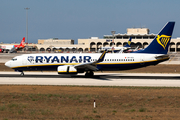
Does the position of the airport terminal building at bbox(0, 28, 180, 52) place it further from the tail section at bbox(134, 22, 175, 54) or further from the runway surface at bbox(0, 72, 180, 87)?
the runway surface at bbox(0, 72, 180, 87)

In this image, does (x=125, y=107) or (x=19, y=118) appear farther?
(x=125, y=107)

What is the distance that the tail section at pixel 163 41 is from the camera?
42.8m

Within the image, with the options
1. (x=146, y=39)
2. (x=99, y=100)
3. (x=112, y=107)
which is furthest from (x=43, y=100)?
(x=146, y=39)

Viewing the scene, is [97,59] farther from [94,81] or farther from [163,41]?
[163,41]

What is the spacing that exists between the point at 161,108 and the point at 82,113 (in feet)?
22.4

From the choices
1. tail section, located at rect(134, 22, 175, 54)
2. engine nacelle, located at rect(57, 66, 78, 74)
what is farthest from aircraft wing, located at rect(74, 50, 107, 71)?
tail section, located at rect(134, 22, 175, 54)

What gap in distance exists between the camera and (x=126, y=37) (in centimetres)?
18850

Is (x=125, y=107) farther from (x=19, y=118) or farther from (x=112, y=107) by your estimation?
(x=19, y=118)

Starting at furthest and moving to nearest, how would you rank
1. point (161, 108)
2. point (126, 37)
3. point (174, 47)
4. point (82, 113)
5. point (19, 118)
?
point (126, 37)
point (174, 47)
point (161, 108)
point (82, 113)
point (19, 118)

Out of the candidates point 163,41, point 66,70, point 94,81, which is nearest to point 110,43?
point 163,41

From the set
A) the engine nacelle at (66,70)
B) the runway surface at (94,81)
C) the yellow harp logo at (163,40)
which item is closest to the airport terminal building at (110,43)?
the yellow harp logo at (163,40)

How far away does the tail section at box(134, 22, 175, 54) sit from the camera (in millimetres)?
42781

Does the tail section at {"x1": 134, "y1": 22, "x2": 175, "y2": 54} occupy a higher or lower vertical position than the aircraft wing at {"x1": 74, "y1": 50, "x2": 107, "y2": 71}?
higher

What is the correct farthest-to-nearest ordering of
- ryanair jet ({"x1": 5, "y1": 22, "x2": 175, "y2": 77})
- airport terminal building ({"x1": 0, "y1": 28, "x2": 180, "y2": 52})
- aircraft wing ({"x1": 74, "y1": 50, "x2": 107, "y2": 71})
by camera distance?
airport terminal building ({"x1": 0, "y1": 28, "x2": 180, "y2": 52}), ryanair jet ({"x1": 5, "y1": 22, "x2": 175, "y2": 77}), aircraft wing ({"x1": 74, "y1": 50, "x2": 107, "y2": 71})
